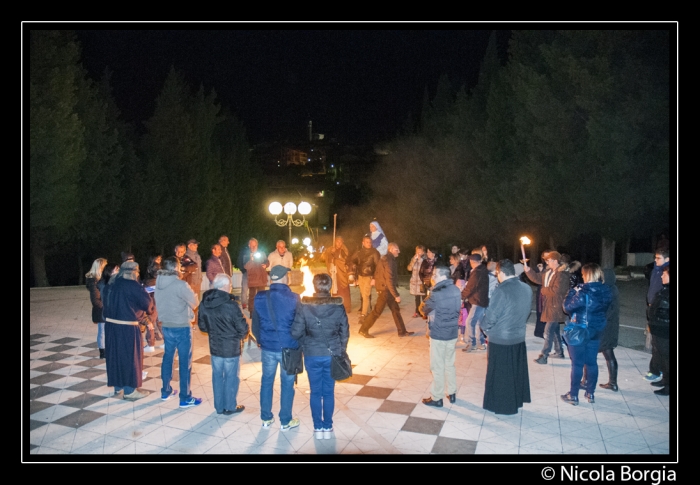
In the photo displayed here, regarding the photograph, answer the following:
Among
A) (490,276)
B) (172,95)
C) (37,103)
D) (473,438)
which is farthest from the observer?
(172,95)

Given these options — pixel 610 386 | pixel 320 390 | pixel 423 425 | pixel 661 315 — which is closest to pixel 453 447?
pixel 423 425

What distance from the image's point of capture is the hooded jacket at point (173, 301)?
5852 millimetres

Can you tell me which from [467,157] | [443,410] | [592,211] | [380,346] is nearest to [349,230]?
[467,157]

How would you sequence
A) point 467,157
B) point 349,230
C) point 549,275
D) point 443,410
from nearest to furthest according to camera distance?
1. point 443,410
2. point 549,275
3. point 467,157
4. point 349,230

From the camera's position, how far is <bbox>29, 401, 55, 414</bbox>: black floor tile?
5.89 m

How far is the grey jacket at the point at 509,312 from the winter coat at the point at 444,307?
377mm

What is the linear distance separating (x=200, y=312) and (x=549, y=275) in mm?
5216

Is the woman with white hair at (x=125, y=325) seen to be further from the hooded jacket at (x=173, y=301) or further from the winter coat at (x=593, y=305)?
the winter coat at (x=593, y=305)

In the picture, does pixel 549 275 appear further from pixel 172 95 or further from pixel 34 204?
pixel 172 95

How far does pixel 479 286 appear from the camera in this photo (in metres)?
8.13

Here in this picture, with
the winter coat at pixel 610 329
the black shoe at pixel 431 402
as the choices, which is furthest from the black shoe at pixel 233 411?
the winter coat at pixel 610 329

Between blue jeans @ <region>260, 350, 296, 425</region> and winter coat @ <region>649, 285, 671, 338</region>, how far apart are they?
4.59 m

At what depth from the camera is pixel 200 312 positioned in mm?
5453

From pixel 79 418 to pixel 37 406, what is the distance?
79 cm
